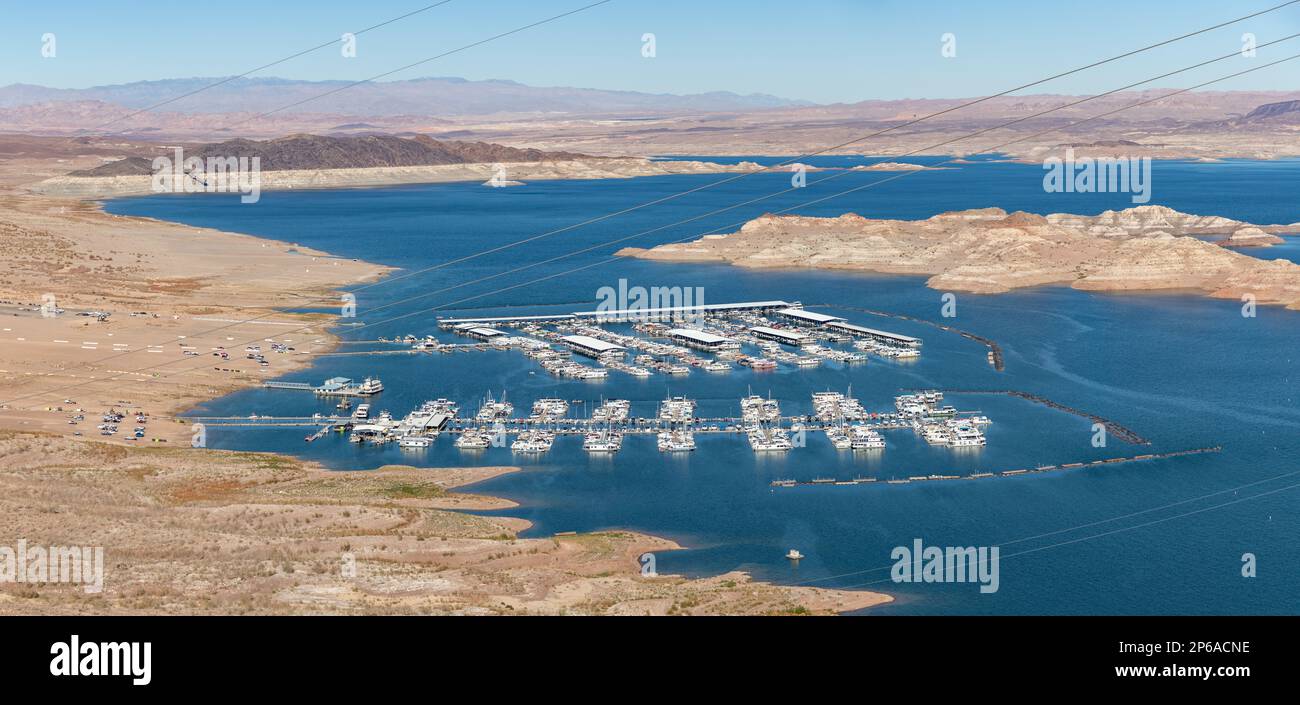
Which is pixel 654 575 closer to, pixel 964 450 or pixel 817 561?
pixel 817 561

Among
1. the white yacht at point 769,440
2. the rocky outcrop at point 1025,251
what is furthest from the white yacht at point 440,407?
the rocky outcrop at point 1025,251

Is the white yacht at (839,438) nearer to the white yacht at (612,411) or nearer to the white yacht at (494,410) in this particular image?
the white yacht at (612,411)

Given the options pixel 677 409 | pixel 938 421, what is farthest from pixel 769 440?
pixel 938 421

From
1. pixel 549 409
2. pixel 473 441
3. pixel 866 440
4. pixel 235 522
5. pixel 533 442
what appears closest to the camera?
pixel 235 522

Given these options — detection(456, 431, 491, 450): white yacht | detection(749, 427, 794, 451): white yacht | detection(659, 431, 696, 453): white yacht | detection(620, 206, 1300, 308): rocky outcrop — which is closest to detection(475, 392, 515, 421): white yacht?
detection(456, 431, 491, 450): white yacht

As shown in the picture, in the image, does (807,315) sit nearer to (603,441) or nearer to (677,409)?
(677,409)
